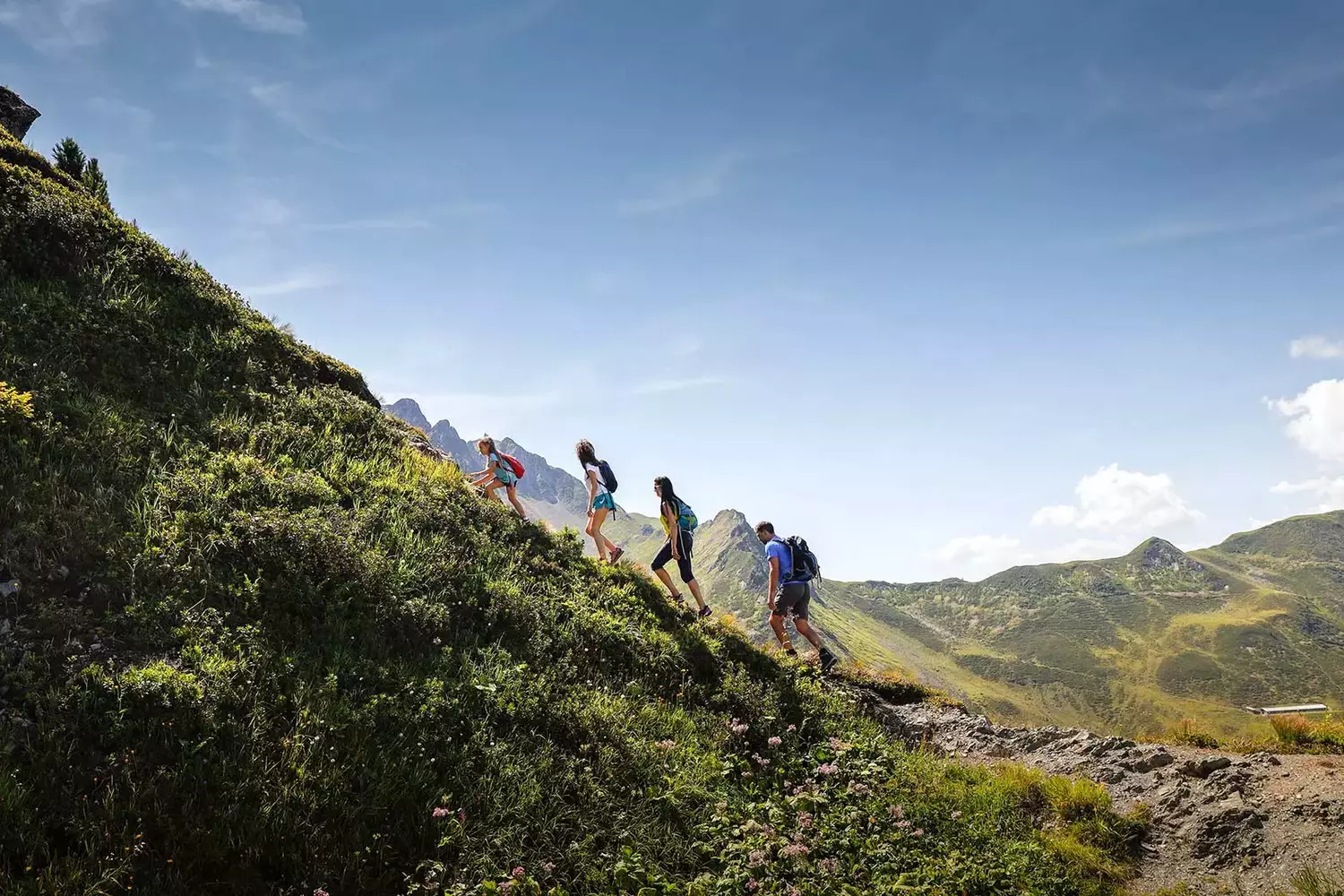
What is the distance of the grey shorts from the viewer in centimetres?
1283

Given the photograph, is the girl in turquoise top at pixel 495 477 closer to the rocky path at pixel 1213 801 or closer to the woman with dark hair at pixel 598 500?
the woman with dark hair at pixel 598 500

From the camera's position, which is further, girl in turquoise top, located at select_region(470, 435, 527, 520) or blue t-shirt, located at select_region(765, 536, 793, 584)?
girl in turquoise top, located at select_region(470, 435, 527, 520)

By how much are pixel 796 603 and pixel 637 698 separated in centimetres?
502

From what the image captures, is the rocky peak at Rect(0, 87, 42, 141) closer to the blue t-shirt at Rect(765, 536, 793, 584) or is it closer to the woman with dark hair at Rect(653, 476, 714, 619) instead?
the woman with dark hair at Rect(653, 476, 714, 619)

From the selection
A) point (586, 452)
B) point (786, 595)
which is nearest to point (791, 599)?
point (786, 595)

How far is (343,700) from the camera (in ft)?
21.0

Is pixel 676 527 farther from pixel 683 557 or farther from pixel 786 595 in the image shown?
pixel 786 595

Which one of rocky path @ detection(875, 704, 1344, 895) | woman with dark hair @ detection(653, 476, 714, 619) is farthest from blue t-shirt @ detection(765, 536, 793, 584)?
rocky path @ detection(875, 704, 1344, 895)

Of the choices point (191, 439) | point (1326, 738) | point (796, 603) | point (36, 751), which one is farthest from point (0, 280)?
point (1326, 738)

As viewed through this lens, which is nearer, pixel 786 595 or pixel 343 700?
pixel 343 700

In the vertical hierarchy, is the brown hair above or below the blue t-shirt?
above

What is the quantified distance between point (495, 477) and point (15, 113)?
20.6 metres

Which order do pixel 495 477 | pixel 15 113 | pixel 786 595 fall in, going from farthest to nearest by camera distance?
pixel 15 113 → pixel 495 477 → pixel 786 595

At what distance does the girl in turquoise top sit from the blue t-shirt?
551cm
